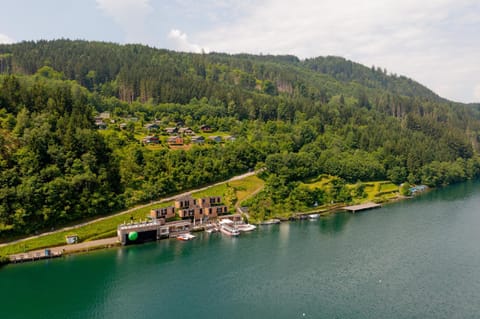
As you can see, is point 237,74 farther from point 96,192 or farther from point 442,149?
point 96,192

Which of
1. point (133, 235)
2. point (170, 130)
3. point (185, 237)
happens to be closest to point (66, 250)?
point (133, 235)

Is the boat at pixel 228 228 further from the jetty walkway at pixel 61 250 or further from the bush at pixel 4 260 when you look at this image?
the bush at pixel 4 260

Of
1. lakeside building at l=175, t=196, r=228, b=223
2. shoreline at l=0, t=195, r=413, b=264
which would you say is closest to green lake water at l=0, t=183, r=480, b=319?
shoreline at l=0, t=195, r=413, b=264

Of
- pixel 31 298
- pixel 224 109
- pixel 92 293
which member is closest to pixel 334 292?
pixel 92 293

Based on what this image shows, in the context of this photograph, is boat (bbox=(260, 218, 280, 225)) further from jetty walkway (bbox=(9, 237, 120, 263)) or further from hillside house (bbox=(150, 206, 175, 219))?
jetty walkway (bbox=(9, 237, 120, 263))

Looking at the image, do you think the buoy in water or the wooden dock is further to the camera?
the wooden dock

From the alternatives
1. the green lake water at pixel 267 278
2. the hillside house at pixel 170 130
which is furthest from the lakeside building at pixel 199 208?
the hillside house at pixel 170 130
